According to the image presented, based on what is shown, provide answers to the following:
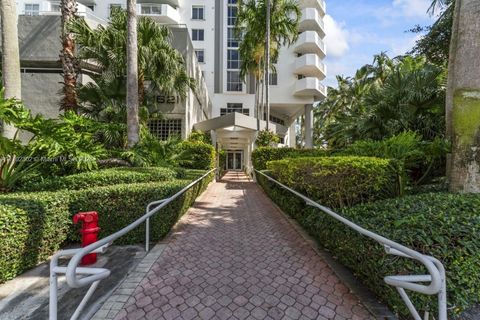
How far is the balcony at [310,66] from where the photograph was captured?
22.8 m

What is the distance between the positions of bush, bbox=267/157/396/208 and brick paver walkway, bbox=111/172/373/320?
1.04 meters

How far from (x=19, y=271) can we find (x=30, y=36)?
1552cm

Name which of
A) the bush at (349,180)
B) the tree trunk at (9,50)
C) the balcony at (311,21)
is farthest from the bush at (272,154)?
the balcony at (311,21)

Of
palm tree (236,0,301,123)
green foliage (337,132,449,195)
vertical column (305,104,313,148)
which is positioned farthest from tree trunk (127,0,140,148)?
vertical column (305,104,313,148)

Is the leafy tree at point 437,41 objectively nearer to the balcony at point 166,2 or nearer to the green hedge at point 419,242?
the green hedge at point 419,242

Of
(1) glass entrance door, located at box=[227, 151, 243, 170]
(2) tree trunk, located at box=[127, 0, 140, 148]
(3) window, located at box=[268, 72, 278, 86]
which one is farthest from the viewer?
(1) glass entrance door, located at box=[227, 151, 243, 170]

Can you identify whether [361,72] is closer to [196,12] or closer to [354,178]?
[196,12]

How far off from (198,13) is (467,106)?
28.5m

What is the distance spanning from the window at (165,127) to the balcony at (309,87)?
13851 millimetres

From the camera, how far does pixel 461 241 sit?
2244 millimetres

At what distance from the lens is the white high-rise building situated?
23.2 m

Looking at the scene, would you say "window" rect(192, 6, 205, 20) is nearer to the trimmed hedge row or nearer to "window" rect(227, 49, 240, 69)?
"window" rect(227, 49, 240, 69)

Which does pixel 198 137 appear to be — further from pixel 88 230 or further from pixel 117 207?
pixel 88 230

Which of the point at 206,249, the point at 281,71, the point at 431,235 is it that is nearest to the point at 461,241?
the point at 431,235
